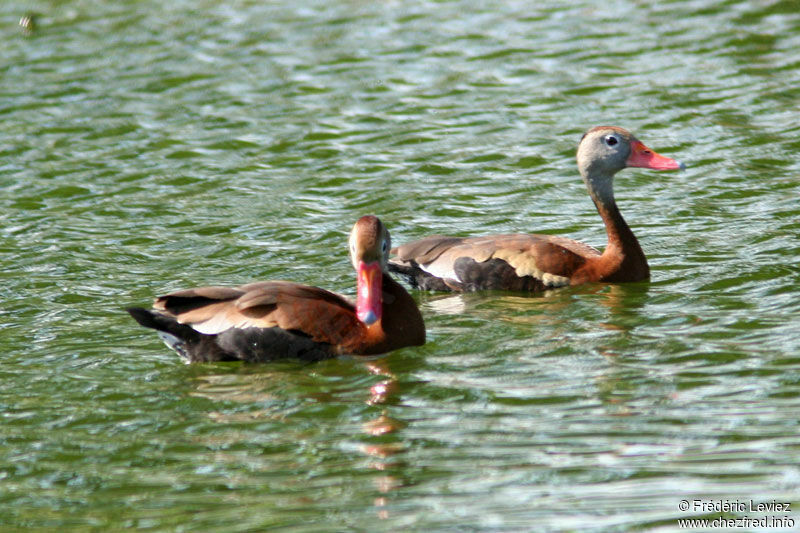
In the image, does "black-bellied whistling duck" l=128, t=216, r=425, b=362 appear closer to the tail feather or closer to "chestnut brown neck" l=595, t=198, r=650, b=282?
the tail feather

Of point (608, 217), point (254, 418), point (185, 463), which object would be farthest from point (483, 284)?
point (185, 463)

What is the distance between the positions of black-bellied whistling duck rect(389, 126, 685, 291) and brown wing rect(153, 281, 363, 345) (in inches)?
64.2

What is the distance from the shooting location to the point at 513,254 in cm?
955

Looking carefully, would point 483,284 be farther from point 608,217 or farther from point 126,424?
point 126,424

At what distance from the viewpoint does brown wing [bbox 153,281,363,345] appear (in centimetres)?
802

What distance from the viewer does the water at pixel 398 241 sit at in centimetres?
615

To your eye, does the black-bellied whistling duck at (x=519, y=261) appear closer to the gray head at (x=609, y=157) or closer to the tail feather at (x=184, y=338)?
the gray head at (x=609, y=157)

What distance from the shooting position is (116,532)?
19.2 ft

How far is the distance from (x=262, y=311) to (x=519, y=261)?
2.24 meters

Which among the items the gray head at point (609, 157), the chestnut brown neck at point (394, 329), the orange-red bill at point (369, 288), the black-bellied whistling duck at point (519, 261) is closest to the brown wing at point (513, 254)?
the black-bellied whistling duck at point (519, 261)

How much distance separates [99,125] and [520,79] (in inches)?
180

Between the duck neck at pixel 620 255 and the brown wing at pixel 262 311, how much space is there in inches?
89.5

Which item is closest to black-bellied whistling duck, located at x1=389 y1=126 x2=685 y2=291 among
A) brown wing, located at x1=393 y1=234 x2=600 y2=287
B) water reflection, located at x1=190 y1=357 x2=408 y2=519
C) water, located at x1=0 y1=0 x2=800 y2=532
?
brown wing, located at x1=393 y1=234 x2=600 y2=287

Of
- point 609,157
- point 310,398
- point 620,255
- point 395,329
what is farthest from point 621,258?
point 310,398
